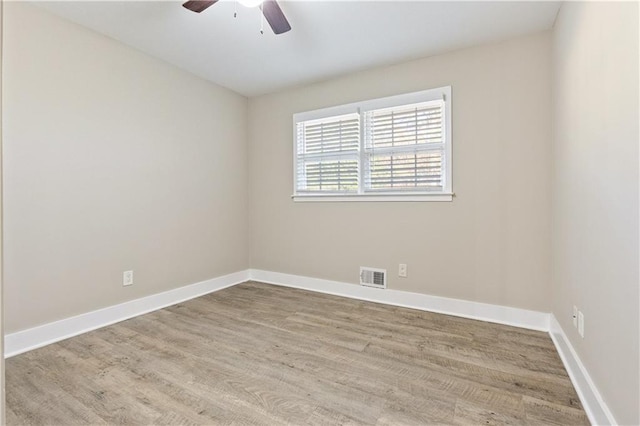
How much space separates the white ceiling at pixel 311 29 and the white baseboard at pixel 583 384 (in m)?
2.37

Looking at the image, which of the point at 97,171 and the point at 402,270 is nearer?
the point at 97,171

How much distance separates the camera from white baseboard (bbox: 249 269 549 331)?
8.73 ft

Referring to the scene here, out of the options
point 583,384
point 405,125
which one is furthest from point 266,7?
point 583,384

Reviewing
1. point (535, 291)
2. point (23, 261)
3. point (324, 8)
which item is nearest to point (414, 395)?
point (535, 291)

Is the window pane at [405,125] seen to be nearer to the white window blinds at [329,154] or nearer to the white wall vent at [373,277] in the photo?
the white window blinds at [329,154]

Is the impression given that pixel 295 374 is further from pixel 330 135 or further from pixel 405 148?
pixel 330 135

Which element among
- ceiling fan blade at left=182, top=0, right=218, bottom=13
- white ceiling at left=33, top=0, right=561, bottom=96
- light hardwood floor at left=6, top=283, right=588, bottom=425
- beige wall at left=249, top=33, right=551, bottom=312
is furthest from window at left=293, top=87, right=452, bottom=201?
ceiling fan blade at left=182, top=0, right=218, bottom=13

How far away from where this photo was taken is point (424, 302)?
3086 mm

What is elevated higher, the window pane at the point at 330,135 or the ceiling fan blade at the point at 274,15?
the ceiling fan blade at the point at 274,15

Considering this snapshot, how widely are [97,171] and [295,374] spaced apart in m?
2.31

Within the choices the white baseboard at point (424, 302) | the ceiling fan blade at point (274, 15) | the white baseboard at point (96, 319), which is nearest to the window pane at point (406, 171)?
the white baseboard at point (424, 302)

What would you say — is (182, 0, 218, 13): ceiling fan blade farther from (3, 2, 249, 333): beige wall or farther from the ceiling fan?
(3, 2, 249, 333): beige wall

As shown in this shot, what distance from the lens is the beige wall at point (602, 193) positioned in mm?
1269

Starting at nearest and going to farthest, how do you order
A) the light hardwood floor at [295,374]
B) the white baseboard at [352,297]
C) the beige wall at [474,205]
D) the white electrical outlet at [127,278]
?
the light hardwood floor at [295,374]
the white baseboard at [352,297]
the beige wall at [474,205]
the white electrical outlet at [127,278]
